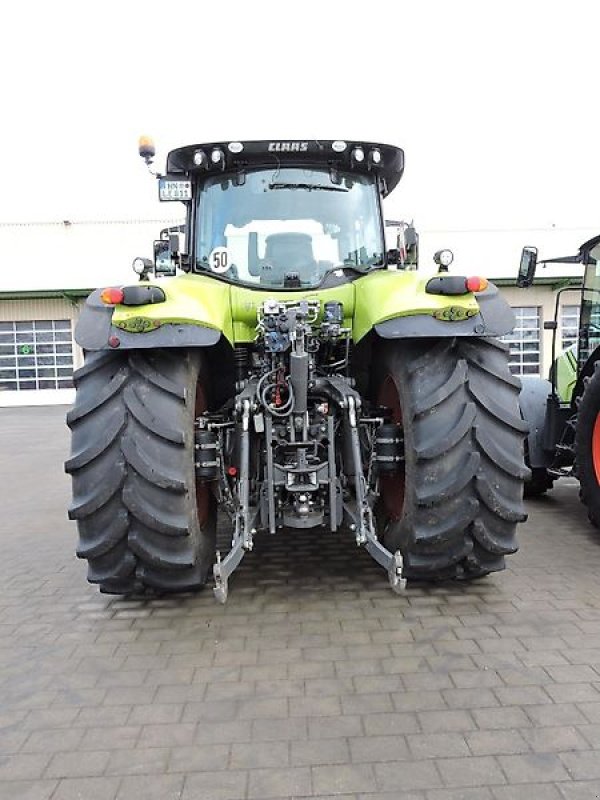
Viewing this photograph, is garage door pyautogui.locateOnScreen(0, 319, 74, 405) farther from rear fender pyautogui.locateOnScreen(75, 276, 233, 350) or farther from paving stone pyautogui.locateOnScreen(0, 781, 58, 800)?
paving stone pyautogui.locateOnScreen(0, 781, 58, 800)

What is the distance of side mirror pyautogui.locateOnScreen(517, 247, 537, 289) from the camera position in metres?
4.98

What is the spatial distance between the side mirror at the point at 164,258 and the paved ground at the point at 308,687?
2.16m

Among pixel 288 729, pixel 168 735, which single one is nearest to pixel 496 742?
pixel 288 729

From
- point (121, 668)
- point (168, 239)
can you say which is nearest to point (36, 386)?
point (168, 239)

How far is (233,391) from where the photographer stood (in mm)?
4426

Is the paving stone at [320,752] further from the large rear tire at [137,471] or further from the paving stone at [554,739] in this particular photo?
the large rear tire at [137,471]

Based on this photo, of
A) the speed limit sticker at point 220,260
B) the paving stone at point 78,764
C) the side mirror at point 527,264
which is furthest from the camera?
the side mirror at point 527,264

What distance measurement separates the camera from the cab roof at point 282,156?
420 cm

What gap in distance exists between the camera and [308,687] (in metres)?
2.86

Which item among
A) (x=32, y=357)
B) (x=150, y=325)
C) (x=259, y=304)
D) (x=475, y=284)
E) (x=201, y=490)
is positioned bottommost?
(x=32, y=357)

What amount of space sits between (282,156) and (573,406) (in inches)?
130

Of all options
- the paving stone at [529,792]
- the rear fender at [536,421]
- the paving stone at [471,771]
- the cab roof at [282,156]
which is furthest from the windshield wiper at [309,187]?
the paving stone at [529,792]

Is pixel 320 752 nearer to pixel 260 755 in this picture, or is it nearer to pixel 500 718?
pixel 260 755

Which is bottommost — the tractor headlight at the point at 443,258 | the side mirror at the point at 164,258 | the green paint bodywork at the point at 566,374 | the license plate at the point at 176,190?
the green paint bodywork at the point at 566,374
